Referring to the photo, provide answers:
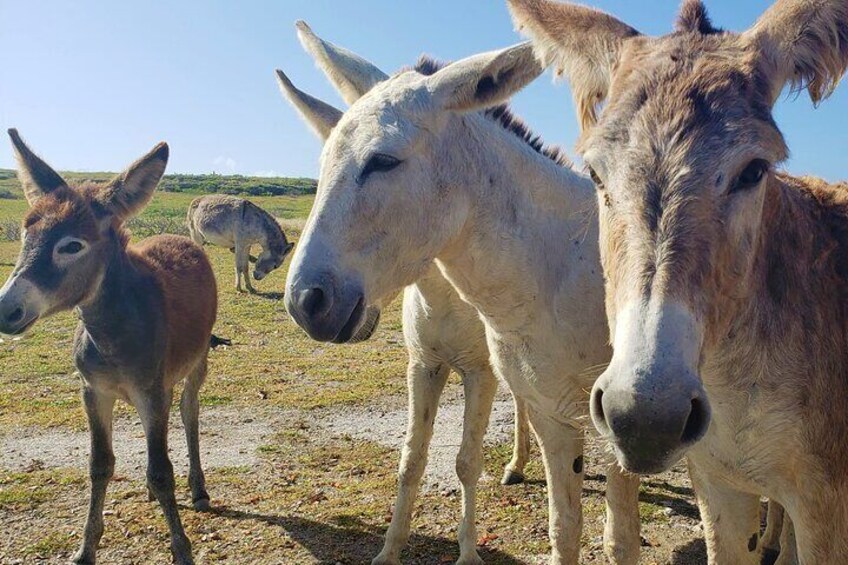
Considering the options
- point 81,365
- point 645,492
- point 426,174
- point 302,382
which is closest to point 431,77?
point 426,174

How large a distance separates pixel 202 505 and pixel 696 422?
4725 mm

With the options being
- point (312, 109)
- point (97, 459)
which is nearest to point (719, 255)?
point (312, 109)

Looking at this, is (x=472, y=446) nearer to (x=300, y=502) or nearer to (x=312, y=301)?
(x=300, y=502)

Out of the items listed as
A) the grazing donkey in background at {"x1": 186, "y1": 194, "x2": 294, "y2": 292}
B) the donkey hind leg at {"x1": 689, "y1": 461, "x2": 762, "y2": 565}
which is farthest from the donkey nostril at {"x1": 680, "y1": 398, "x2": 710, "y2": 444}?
the grazing donkey in background at {"x1": 186, "y1": 194, "x2": 294, "y2": 292}

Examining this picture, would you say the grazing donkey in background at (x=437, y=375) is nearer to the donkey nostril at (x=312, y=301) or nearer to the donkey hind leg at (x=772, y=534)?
the donkey nostril at (x=312, y=301)

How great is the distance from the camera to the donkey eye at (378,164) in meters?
2.70

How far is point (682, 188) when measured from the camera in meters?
1.75

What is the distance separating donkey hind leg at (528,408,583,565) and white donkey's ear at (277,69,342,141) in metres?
1.95

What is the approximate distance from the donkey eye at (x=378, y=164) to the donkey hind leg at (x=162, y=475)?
2.69 meters

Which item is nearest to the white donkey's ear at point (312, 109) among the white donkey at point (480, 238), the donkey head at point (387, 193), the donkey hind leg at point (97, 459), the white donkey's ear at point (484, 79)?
the white donkey at point (480, 238)

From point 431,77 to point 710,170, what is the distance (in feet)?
4.93

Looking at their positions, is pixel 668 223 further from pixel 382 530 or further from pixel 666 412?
pixel 382 530

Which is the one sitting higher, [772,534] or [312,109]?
[312,109]

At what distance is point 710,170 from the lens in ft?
5.79
